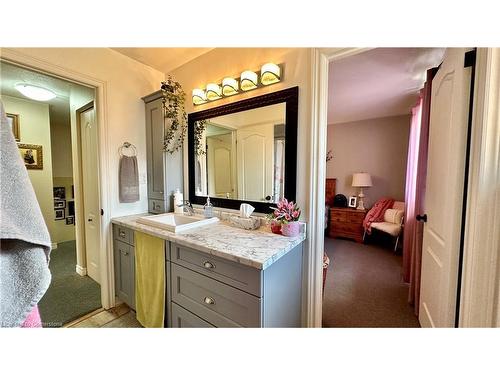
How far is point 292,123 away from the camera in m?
1.34

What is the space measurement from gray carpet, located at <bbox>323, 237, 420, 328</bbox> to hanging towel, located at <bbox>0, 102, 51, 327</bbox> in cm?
182

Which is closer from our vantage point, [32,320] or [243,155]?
[32,320]

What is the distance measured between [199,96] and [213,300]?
1.70 metres

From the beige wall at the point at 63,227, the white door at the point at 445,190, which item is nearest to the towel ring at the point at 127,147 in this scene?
the white door at the point at 445,190

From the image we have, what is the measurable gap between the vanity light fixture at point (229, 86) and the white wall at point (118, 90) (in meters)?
0.98

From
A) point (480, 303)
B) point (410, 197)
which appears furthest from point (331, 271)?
point (480, 303)

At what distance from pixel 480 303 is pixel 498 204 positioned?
0.47 meters

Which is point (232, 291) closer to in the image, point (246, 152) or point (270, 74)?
point (246, 152)

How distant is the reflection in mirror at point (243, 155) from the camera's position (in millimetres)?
1452

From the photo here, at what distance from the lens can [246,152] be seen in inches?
65.0

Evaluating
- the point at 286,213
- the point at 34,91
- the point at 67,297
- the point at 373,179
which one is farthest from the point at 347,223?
the point at 34,91

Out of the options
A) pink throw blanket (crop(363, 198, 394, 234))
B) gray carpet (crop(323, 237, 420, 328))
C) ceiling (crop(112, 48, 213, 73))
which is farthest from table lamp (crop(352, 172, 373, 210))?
ceiling (crop(112, 48, 213, 73))

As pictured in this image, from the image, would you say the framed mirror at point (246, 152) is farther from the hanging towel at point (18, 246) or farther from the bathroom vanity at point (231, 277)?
the hanging towel at point (18, 246)
